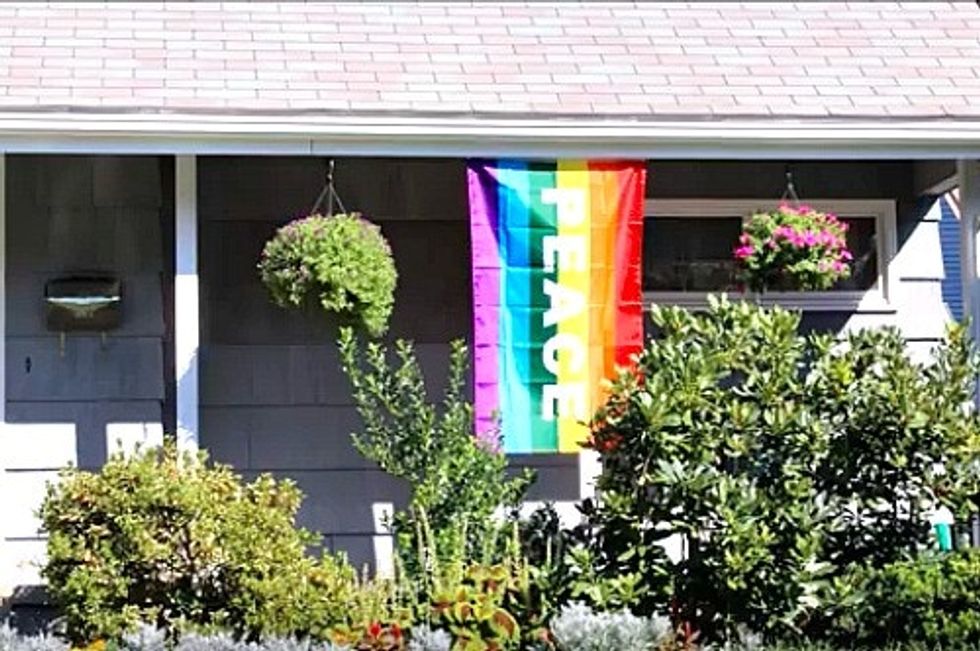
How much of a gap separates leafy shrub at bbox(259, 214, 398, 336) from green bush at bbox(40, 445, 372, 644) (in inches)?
45.7

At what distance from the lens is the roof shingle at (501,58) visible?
810 centimetres

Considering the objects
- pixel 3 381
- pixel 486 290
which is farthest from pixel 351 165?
pixel 3 381

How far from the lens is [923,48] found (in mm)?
9281

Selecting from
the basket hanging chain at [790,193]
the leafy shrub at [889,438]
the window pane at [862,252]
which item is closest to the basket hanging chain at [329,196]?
the basket hanging chain at [790,193]

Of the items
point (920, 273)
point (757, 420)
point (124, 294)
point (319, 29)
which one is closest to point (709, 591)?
point (757, 420)

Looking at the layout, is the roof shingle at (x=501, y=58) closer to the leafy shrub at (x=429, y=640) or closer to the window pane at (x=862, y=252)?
the window pane at (x=862, y=252)

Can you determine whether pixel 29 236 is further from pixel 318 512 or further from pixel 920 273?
pixel 920 273

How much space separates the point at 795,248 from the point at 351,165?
267cm

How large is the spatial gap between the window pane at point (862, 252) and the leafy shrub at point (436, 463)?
9.07ft

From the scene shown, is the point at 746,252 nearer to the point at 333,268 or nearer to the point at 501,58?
the point at 501,58

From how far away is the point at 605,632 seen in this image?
654cm

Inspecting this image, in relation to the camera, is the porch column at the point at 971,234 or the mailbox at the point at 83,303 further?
the porch column at the point at 971,234

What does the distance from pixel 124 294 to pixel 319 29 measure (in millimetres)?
2089

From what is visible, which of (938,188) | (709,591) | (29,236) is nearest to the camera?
(709,591)
